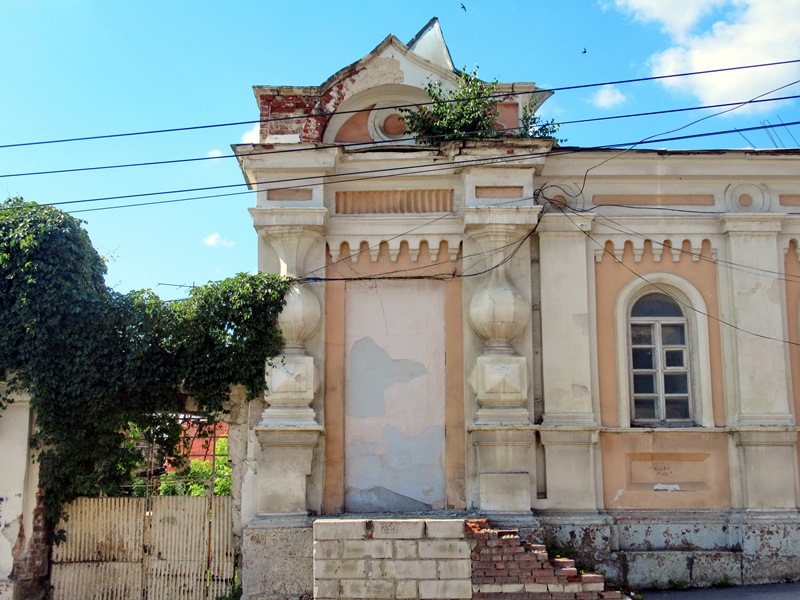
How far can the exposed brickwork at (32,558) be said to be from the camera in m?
10.1

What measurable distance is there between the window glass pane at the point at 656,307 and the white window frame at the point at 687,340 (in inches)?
2.7

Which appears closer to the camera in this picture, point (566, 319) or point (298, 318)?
point (298, 318)

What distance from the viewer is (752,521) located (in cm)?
1030

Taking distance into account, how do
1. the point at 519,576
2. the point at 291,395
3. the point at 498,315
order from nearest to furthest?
the point at 519,576
the point at 291,395
the point at 498,315

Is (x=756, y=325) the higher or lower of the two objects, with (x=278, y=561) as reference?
higher

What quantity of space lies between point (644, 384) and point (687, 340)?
0.80 m

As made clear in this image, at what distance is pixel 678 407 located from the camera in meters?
10.9

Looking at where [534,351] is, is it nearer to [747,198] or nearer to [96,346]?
[747,198]

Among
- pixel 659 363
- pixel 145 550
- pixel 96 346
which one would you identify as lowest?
pixel 145 550

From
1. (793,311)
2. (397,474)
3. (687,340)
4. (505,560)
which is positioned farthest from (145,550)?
(793,311)

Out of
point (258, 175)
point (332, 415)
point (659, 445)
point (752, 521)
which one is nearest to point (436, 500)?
point (332, 415)

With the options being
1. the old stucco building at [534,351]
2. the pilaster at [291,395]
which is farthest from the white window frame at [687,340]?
the pilaster at [291,395]

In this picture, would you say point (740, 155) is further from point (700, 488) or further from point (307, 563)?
point (307, 563)

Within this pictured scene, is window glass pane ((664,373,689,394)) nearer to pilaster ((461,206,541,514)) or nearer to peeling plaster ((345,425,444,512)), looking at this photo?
pilaster ((461,206,541,514))
